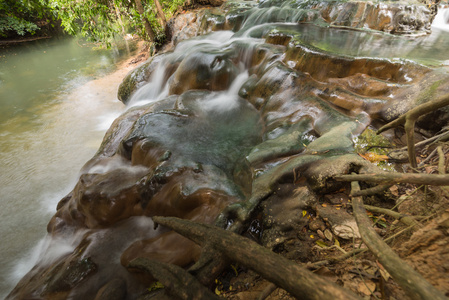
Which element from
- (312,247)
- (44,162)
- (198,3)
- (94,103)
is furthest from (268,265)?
(198,3)

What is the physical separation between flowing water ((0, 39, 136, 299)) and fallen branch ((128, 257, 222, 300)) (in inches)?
127

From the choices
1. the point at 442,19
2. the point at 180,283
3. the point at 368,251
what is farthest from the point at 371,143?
the point at 442,19

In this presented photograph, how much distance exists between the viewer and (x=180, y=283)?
1442 millimetres

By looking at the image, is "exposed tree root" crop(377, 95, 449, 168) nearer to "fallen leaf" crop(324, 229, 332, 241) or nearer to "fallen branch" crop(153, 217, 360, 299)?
"fallen leaf" crop(324, 229, 332, 241)

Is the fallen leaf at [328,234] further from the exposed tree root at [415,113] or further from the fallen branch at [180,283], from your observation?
the fallen branch at [180,283]

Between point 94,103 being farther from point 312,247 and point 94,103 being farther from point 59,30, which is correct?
point 59,30

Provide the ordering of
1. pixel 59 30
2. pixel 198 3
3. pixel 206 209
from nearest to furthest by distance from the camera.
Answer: pixel 206 209, pixel 198 3, pixel 59 30

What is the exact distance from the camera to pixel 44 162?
5.36 metres

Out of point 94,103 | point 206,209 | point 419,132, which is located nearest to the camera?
point 206,209

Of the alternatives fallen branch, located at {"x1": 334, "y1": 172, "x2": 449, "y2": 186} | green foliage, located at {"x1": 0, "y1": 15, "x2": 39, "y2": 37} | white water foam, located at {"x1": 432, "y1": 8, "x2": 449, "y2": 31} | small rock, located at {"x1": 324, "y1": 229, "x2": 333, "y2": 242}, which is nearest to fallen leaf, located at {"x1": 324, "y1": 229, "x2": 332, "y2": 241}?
small rock, located at {"x1": 324, "y1": 229, "x2": 333, "y2": 242}

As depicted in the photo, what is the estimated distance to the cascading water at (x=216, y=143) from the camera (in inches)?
99.0

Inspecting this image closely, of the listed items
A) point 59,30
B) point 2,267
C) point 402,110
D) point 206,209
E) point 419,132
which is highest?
point 59,30

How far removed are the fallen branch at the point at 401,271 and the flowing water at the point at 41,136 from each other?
Result: 15.1ft

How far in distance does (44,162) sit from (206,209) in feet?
16.9
